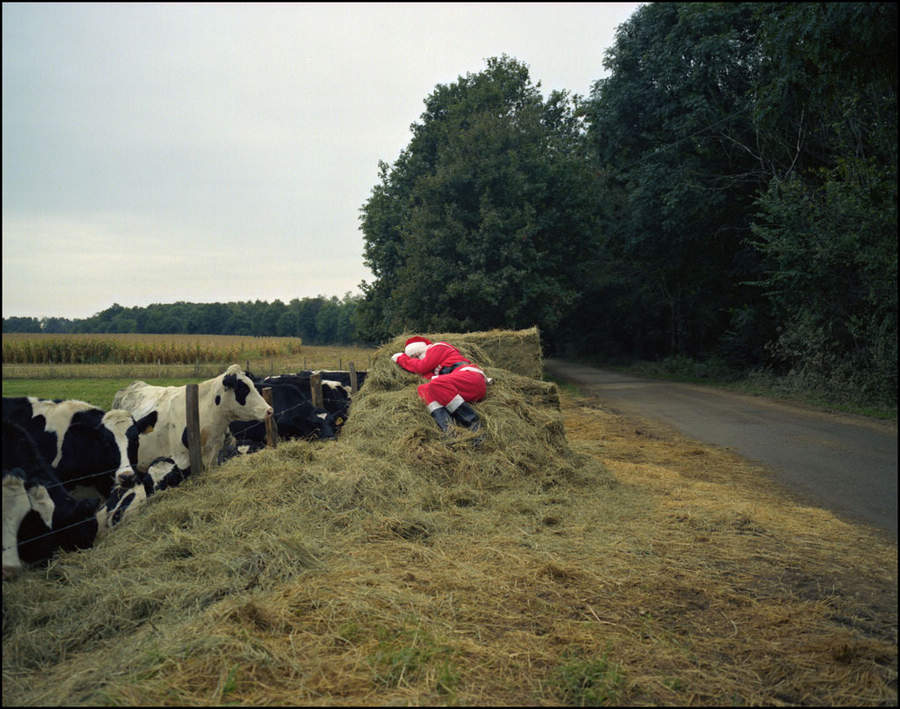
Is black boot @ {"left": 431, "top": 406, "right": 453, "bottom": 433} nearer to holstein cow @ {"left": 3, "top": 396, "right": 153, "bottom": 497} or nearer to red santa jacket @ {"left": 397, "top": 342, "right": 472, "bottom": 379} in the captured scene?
red santa jacket @ {"left": 397, "top": 342, "right": 472, "bottom": 379}

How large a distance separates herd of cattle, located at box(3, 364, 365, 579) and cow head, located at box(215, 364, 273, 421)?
0.01 metres

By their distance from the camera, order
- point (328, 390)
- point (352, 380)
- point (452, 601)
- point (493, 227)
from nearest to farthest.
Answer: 1. point (452, 601)
2. point (328, 390)
3. point (352, 380)
4. point (493, 227)

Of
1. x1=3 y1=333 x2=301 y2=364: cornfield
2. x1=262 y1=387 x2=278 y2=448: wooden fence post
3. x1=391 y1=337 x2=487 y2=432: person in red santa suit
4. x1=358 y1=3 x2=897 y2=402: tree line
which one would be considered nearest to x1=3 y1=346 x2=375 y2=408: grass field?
x1=3 y1=333 x2=301 y2=364: cornfield

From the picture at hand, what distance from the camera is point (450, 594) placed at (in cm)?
356

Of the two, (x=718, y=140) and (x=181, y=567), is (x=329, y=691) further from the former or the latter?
(x=718, y=140)

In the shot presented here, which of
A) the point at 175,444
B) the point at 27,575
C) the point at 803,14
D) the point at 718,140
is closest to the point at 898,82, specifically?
the point at 803,14

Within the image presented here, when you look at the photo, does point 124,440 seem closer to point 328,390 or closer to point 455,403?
point 455,403

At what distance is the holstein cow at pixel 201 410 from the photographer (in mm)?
5938

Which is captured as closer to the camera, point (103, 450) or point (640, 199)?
point (103, 450)

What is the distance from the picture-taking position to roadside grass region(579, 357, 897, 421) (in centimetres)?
368

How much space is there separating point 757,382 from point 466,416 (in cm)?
1412

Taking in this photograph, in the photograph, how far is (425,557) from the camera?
4184 millimetres

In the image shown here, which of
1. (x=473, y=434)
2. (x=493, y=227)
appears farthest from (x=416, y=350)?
(x=493, y=227)

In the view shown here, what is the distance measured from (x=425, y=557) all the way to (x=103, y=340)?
6.81m
